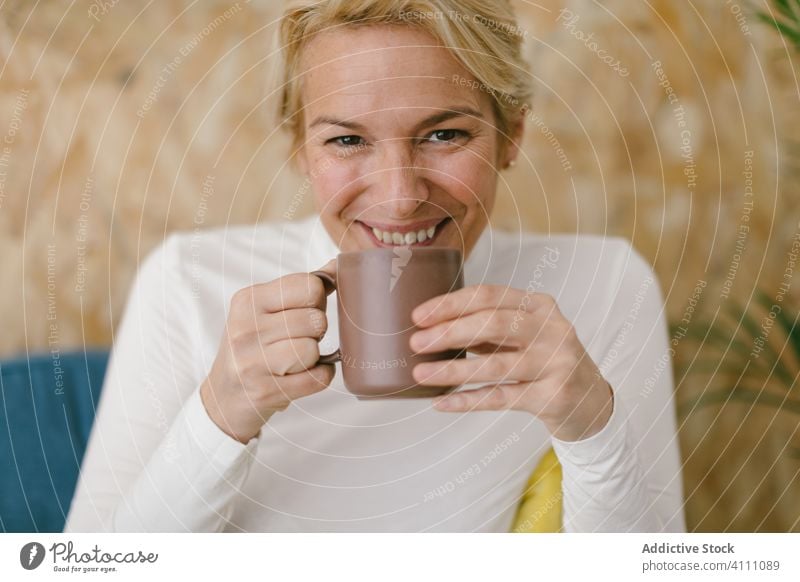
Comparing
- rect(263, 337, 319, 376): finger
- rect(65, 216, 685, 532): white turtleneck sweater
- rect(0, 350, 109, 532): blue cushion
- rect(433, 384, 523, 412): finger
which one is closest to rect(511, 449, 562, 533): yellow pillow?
rect(65, 216, 685, 532): white turtleneck sweater

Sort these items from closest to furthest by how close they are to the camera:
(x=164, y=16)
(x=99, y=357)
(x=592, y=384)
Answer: (x=592, y=384), (x=164, y=16), (x=99, y=357)

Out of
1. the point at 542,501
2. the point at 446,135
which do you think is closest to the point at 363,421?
the point at 542,501

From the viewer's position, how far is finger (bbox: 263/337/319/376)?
52 centimetres

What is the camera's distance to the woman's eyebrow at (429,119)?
61 cm

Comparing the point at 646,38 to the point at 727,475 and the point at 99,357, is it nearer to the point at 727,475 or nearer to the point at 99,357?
the point at 727,475

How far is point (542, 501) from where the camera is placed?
693mm

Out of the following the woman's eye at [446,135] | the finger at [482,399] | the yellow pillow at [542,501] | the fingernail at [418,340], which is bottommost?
the yellow pillow at [542,501]

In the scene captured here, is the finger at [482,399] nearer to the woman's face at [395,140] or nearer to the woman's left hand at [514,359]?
the woman's left hand at [514,359]

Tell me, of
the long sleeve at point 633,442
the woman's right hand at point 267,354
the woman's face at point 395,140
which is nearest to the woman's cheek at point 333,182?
the woman's face at point 395,140

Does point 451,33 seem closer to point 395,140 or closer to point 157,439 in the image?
point 395,140

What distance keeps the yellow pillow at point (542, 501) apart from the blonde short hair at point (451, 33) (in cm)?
29

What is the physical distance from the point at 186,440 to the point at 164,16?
0.35 metres
